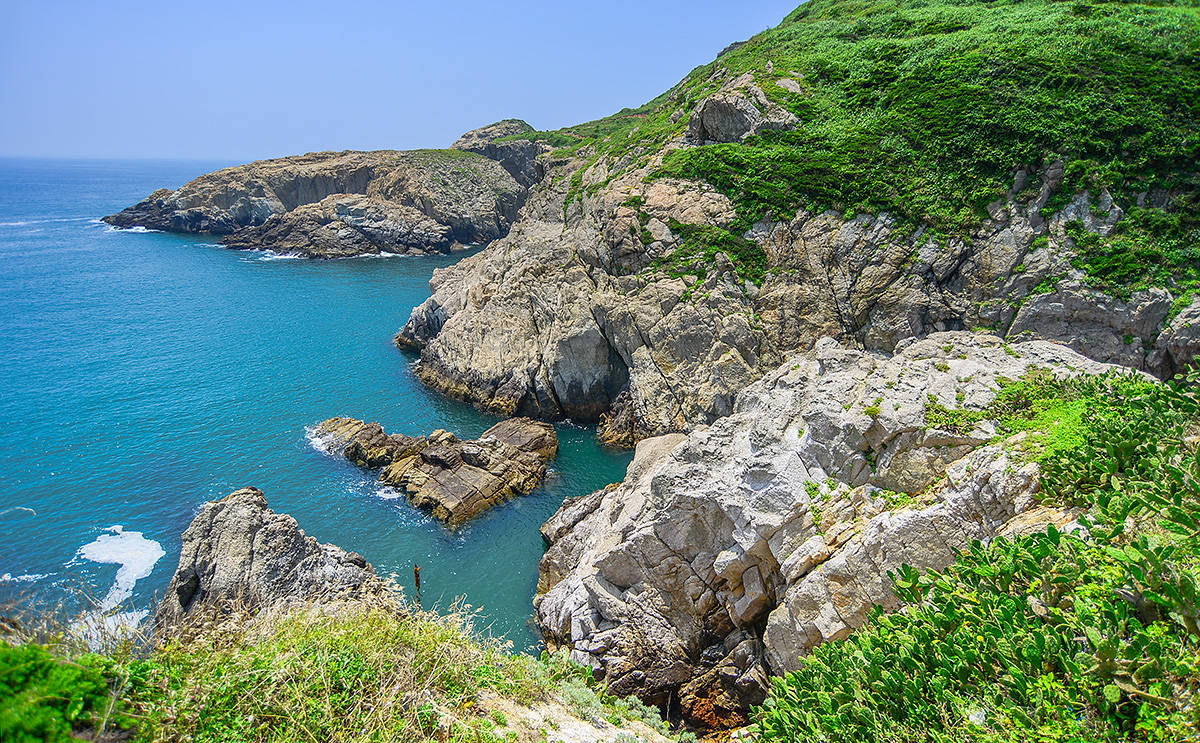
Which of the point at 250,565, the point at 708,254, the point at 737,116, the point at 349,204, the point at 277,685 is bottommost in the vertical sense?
the point at 250,565

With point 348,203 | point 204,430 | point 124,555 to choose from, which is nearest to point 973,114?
point 124,555

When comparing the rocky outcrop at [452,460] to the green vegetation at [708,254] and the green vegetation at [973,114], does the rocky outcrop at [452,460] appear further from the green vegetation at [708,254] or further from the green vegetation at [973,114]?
the green vegetation at [973,114]

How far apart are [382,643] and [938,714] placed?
792cm

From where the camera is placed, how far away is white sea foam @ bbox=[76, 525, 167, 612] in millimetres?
23469

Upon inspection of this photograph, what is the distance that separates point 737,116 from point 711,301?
17.2m

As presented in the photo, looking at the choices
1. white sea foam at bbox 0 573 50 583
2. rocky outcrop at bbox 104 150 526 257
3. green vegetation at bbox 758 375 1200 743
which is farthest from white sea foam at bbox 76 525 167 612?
rocky outcrop at bbox 104 150 526 257

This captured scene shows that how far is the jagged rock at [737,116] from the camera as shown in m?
42.4

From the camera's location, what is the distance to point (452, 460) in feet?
105

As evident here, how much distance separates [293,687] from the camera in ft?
23.9

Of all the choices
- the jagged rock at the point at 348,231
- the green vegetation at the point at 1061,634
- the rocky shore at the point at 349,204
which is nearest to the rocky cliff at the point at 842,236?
the green vegetation at the point at 1061,634

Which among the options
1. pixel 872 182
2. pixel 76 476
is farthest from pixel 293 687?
pixel 872 182

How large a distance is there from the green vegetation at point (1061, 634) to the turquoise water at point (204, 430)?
36.2 feet

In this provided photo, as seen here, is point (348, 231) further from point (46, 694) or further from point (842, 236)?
point (46, 694)

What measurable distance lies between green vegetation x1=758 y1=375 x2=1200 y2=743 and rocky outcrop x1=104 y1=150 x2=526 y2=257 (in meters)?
99.7
